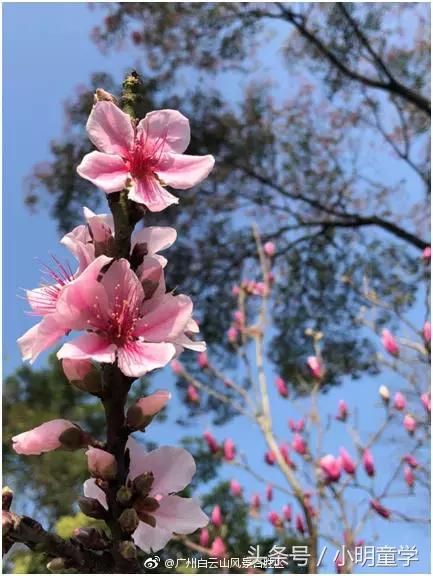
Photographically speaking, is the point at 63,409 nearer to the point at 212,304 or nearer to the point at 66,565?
the point at 212,304

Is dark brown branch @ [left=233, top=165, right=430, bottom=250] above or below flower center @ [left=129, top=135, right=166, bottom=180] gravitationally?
above

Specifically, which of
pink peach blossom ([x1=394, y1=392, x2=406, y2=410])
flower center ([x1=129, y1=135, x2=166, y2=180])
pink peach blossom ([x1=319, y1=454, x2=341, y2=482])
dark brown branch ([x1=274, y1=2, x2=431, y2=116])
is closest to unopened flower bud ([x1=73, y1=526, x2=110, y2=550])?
flower center ([x1=129, y1=135, x2=166, y2=180])

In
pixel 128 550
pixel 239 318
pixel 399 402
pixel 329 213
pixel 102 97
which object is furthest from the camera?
pixel 329 213

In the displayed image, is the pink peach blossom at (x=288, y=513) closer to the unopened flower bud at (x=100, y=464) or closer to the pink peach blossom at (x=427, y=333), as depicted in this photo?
the pink peach blossom at (x=427, y=333)

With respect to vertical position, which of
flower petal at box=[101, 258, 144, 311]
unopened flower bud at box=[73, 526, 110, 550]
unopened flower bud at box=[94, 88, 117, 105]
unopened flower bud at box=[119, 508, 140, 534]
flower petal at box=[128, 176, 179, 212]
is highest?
unopened flower bud at box=[94, 88, 117, 105]

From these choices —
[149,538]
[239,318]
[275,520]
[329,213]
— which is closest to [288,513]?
[275,520]

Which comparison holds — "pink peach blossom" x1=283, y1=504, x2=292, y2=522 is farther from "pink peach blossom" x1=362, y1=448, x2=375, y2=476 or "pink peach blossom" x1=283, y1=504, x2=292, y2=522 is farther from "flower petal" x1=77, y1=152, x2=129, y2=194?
"flower petal" x1=77, y1=152, x2=129, y2=194

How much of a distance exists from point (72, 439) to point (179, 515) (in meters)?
0.08

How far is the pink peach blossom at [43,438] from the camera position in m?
0.35

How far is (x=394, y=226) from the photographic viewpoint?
3818 mm

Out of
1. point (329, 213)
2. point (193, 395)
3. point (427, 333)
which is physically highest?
point (329, 213)

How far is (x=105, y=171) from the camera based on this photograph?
397 millimetres

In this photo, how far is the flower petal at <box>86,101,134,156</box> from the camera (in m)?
0.39

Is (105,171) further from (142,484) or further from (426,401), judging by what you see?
(426,401)
